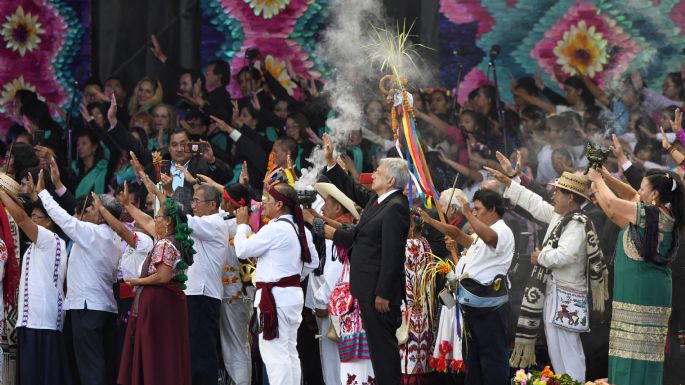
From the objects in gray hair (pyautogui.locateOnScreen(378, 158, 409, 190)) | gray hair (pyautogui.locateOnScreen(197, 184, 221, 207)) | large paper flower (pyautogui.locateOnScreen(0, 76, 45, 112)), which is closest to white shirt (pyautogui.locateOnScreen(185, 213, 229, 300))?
gray hair (pyautogui.locateOnScreen(197, 184, 221, 207))

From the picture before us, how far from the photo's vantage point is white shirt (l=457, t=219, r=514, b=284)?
9.08 metres

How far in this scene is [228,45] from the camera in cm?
1417

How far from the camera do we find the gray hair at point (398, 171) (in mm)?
8492

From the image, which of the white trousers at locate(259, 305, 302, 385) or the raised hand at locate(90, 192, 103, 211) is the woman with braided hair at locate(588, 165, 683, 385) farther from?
the raised hand at locate(90, 192, 103, 211)

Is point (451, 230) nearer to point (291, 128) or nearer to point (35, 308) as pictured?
point (35, 308)

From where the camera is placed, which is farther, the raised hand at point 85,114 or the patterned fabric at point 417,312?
the raised hand at point 85,114

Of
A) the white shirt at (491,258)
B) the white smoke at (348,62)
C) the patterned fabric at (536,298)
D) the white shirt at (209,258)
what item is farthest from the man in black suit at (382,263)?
the white smoke at (348,62)

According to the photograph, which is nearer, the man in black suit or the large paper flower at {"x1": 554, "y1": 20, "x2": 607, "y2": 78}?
the man in black suit

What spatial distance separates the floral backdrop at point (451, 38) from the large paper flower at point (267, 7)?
1 centimetres

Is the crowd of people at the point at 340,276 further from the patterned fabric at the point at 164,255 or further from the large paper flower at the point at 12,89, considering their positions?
the large paper flower at the point at 12,89

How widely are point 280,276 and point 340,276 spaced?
0.86 metres

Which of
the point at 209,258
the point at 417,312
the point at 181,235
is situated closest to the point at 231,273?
the point at 209,258

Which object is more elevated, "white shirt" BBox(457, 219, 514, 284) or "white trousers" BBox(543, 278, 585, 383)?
"white shirt" BBox(457, 219, 514, 284)

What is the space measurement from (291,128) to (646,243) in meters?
5.62
